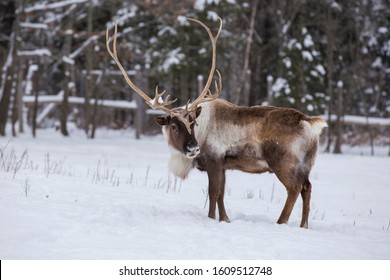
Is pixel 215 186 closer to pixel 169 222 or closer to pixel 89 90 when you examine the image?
pixel 169 222

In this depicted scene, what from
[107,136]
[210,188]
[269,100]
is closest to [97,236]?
[210,188]

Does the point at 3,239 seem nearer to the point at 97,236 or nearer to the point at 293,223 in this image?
the point at 97,236

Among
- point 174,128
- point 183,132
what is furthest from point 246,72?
point 183,132

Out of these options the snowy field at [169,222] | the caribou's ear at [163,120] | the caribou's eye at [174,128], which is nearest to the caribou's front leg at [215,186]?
the snowy field at [169,222]

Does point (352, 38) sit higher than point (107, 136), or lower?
higher

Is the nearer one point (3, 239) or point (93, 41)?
point (3, 239)

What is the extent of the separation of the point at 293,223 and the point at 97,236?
7.56 feet

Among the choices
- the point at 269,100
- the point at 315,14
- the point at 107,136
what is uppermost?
the point at 315,14

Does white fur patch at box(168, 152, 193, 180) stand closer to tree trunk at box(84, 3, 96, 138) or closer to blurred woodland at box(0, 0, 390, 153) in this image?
tree trunk at box(84, 3, 96, 138)

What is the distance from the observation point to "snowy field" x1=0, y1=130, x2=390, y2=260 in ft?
14.1

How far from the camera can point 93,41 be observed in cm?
1959

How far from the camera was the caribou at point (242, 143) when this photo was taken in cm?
575

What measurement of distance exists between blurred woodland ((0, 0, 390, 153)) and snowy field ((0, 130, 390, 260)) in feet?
30.4

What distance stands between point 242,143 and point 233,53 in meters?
14.0
